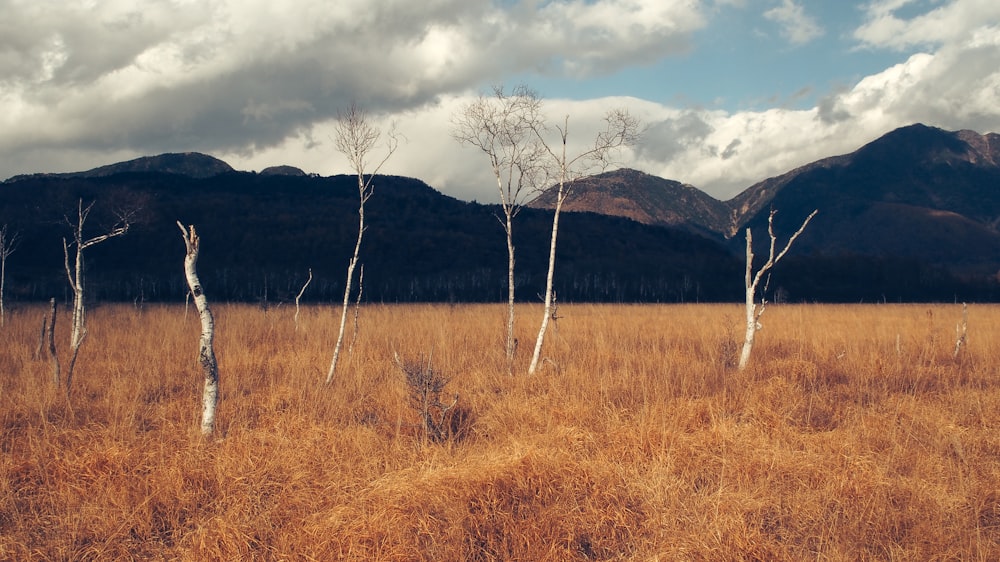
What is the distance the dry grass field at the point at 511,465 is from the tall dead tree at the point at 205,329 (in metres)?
0.32

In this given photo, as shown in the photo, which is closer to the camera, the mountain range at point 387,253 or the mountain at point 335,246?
the mountain range at point 387,253

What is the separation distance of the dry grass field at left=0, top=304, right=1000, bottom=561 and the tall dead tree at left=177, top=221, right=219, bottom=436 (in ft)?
1.06

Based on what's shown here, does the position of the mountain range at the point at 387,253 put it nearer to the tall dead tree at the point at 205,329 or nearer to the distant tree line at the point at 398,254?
the distant tree line at the point at 398,254

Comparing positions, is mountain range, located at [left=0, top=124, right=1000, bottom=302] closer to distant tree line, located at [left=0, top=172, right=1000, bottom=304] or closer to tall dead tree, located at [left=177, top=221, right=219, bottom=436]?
distant tree line, located at [left=0, top=172, right=1000, bottom=304]

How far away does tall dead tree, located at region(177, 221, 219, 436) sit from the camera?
4.82 meters

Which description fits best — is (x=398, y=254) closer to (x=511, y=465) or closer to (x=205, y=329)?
(x=205, y=329)

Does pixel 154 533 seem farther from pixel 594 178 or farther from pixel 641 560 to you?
pixel 594 178

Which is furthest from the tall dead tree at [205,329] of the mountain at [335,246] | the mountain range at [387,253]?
the mountain at [335,246]

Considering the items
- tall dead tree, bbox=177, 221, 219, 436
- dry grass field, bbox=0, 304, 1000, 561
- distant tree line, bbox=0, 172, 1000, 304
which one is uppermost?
distant tree line, bbox=0, 172, 1000, 304

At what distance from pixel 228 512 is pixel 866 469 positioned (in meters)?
5.40

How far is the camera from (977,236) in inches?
5655

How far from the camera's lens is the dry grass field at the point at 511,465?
3764 millimetres

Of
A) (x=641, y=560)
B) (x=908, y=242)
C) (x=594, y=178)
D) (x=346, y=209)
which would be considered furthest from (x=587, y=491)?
(x=908, y=242)

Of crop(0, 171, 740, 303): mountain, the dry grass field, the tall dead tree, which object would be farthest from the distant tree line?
the tall dead tree
